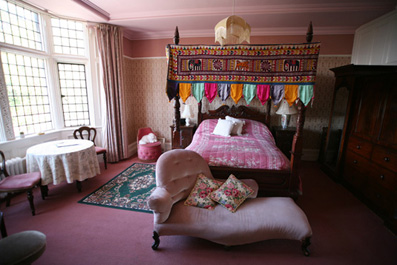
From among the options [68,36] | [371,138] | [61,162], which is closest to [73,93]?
[68,36]

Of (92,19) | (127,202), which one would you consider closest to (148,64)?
(92,19)

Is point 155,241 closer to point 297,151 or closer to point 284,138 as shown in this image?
point 297,151

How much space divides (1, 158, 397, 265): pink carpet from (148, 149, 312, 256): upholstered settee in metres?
0.16

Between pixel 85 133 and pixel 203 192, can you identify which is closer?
pixel 203 192

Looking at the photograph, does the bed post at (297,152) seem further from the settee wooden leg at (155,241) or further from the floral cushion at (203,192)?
the settee wooden leg at (155,241)

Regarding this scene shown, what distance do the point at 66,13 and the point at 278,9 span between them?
3.76 m

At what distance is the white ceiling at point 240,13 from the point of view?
122 inches

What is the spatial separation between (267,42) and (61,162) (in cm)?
453

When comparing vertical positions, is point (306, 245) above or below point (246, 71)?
below

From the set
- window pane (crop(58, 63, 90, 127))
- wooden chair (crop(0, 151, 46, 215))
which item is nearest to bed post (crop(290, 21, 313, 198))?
wooden chair (crop(0, 151, 46, 215))

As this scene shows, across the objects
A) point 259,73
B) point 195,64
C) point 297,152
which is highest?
point 195,64

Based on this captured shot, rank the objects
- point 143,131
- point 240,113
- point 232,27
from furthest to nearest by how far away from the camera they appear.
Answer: point 143,131 < point 240,113 < point 232,27

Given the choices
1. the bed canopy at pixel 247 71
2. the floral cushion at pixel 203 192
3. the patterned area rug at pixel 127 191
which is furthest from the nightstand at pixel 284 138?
the patterned area rug at pixel 127 191

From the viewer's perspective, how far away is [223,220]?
2016 millimetres
